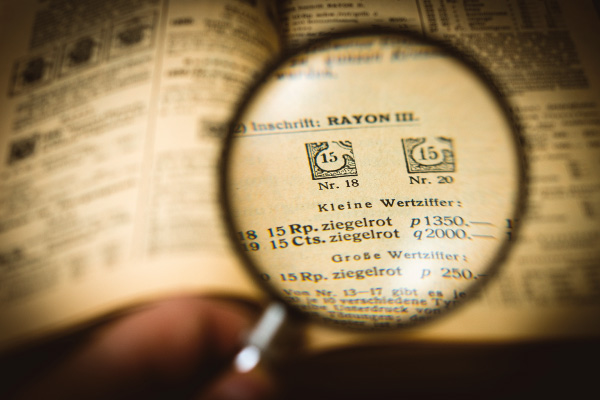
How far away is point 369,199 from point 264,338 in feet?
0.91

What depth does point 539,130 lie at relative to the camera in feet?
2.49

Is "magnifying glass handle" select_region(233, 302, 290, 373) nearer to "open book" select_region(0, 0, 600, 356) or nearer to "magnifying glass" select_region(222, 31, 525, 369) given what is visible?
"magnifying glass" select_region(222, 31, 525, 369)

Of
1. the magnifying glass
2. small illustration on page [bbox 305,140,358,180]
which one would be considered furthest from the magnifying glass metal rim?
small illustration on page [bbox 305,140,358,180]

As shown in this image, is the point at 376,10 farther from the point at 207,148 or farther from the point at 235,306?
the point at 235,306

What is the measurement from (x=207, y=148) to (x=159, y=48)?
0.97ft

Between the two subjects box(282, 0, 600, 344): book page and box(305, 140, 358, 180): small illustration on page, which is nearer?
box(305, 140, 358, 180): small illustration on page

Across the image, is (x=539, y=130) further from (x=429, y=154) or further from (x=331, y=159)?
(x=331, y=159)

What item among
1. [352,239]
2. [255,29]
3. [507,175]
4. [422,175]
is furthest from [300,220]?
[255,29]

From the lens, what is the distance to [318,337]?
63 centimetres

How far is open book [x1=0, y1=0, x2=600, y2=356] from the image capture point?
67cm

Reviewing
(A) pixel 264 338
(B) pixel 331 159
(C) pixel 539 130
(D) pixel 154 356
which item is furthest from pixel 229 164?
(C) pixel 539 130

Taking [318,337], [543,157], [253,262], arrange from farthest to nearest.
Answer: [543,157] → [318,337] → [253,262]

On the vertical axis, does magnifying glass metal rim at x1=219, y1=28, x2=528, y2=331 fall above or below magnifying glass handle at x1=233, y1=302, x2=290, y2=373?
above

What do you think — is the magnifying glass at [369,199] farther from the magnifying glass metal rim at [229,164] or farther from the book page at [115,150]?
the book page at [115,150]
